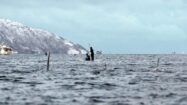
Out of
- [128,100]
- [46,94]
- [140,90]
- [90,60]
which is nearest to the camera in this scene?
[128,100]

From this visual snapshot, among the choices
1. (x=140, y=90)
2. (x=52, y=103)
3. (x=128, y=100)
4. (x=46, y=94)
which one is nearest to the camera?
(x=52, y=103)

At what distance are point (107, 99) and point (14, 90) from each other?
34.4ft

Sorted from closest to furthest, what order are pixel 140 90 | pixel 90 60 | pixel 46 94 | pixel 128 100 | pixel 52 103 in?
pixel 52 103 → pixel 128 100 → pixel 46 94 → pixel 140 90 → pixel 90 60

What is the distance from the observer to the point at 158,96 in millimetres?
36188

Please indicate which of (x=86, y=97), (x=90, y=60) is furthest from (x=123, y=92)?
(x=90, y=60)

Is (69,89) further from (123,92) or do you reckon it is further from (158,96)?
(158,96)

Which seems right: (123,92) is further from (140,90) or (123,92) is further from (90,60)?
(90,60)

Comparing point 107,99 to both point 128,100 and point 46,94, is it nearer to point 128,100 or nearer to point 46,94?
point 128,100

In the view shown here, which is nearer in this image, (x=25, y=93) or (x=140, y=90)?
(x=25, y=93)

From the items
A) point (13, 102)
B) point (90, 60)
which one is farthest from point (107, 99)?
point (90, 60)

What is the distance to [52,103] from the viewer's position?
105 feet

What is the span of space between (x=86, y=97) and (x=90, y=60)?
9751 cm

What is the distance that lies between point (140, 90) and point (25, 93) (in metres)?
9.72

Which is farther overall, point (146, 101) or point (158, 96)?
point (158, 96)
